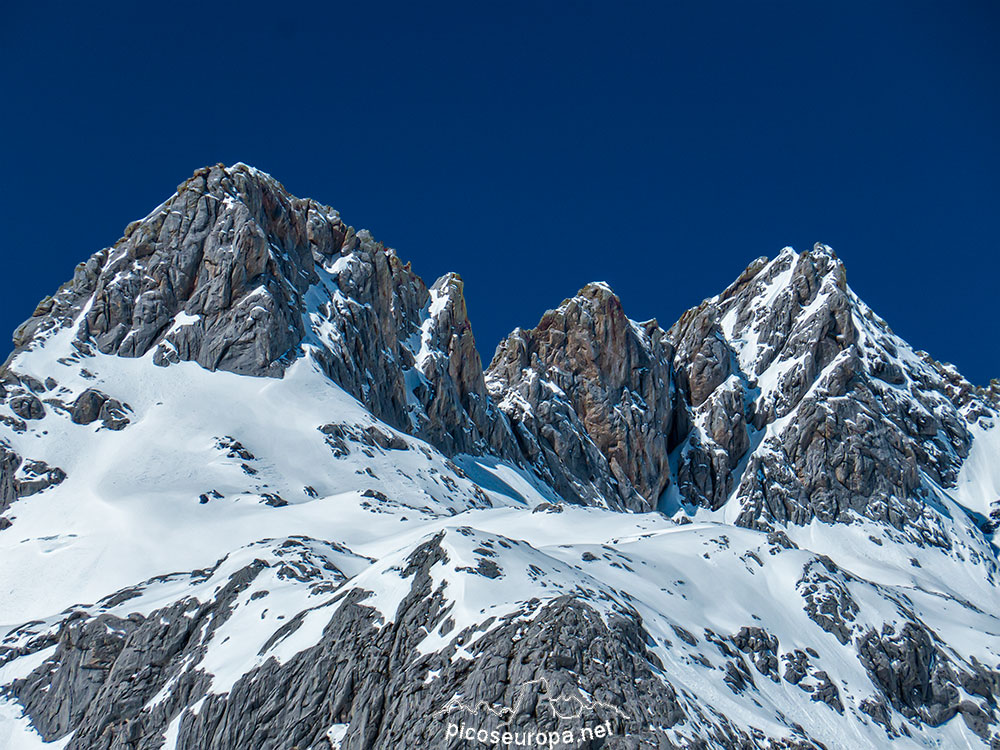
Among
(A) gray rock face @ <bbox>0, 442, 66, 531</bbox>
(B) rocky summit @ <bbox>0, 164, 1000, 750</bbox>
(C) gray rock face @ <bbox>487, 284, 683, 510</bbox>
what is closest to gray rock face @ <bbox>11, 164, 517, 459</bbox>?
(B) rocky summit @ <bbox>0, 164, 1000, 750</bbox>

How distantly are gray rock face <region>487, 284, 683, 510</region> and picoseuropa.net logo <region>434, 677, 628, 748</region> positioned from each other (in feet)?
372

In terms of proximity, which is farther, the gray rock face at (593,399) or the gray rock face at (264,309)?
the gray rock face at (593,399)

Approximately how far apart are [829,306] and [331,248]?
314 ft

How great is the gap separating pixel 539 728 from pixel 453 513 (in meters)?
59.8

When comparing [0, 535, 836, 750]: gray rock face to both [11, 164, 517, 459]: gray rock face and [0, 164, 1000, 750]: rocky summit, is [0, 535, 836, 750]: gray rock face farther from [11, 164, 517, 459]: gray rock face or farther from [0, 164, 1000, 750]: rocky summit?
[11, 164, 517, 459]: gray rock face

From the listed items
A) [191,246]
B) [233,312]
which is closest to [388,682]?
[233,312]

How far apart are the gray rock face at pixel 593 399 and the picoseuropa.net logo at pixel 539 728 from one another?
113 meters

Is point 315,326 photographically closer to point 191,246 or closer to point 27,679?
point 191,246

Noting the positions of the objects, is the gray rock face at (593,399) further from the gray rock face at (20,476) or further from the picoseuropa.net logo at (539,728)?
the picoseuropa.net logo at (539,728)

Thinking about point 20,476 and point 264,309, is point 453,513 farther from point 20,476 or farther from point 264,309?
point 20,476

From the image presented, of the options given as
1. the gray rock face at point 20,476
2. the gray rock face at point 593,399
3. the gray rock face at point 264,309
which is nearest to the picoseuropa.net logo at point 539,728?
the gray rock face at point 20,476

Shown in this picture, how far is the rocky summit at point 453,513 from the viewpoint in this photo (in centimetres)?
3762

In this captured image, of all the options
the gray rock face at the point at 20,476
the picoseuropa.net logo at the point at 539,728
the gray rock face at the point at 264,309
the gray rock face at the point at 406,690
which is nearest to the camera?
the picoseuropa.net logo at the point at 539,728

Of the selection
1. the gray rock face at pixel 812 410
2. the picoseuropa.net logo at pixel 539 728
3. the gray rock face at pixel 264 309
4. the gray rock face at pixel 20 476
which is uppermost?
the gray rock face at pixel 812 410
